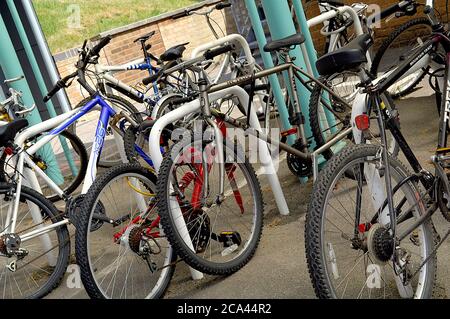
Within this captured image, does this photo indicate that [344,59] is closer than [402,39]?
Yes

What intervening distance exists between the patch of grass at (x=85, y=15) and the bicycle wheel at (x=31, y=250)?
5.70 m

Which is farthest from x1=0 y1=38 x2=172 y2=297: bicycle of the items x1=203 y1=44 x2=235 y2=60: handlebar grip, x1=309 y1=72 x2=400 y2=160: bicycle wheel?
x1=309 y1=72 x2=400 y2=160: bicycle wheel

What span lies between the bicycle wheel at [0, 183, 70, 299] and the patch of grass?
570 centimetres

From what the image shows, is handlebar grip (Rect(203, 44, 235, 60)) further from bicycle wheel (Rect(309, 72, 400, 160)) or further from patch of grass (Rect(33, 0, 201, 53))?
patch of grass (Rect(33, 0, 201, 53))

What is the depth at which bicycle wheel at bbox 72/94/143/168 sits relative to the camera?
4562 mm

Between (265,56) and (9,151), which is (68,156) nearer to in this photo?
(9,151)

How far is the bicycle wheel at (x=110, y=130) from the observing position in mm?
4562

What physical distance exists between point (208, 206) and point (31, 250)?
4.79 feet

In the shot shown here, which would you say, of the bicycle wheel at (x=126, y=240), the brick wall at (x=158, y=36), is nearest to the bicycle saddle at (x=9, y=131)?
the bicycle wheel at (x=126, y=240)

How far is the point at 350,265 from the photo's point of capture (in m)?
2.80

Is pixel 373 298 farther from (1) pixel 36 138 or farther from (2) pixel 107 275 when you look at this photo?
(1) pixel 36 138

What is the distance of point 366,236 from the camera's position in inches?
91.9

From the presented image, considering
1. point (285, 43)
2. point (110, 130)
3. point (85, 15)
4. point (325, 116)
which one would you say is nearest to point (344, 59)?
point (285, 43)

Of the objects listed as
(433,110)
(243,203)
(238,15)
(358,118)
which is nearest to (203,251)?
(243,203)
